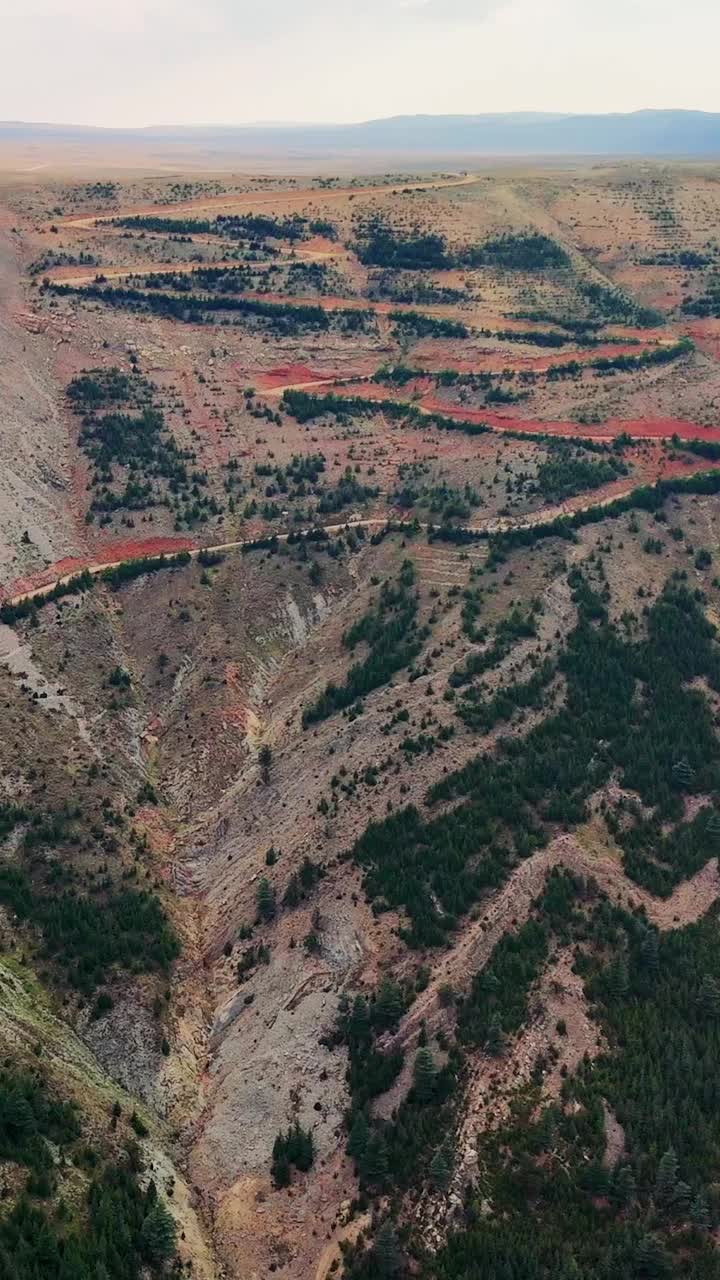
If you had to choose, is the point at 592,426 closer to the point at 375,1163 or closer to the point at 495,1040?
the point at 495,1040

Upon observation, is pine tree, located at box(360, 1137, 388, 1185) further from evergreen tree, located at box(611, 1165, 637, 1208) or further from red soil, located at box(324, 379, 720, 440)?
red soil, located at box(324, 379, 720, 440)

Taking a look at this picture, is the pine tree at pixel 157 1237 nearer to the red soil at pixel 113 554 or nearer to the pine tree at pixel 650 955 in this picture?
the pine tree at pixel 650 955

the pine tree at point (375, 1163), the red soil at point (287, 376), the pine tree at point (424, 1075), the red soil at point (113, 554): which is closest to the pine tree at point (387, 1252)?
the pine tree at point (375, 1163)

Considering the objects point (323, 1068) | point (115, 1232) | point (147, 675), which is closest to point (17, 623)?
point (147, 675)

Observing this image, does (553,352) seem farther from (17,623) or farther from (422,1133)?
(422,1133)

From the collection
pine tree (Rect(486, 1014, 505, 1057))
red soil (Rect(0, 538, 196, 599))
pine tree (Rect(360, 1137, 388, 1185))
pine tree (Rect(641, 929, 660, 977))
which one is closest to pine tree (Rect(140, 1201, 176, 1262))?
pine tree (Rect(360, 1137, 388, 1185))

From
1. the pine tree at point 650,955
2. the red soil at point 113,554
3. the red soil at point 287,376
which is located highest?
the red soil at point 287,376
